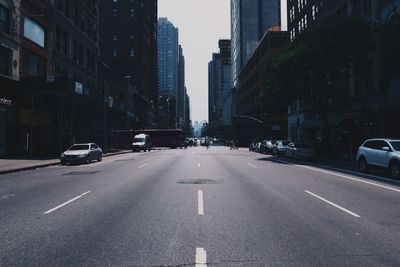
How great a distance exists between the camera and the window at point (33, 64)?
36.6 meters

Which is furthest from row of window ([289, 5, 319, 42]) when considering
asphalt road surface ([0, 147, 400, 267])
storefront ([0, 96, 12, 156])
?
asphalt road surface ([0, 147, 400, 267])

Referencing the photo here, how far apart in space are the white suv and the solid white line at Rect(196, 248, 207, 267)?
1438 centimetres

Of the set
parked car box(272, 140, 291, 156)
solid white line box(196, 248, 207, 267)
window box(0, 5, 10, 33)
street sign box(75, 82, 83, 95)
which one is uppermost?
window box(0, 5, 10, 33)

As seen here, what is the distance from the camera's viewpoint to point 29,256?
19.6 feet

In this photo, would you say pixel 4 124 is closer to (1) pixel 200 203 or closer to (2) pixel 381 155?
(2) pixel 381 155

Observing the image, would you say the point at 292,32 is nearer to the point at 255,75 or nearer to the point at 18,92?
the point at 255,75

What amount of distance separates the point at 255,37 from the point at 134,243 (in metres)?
145

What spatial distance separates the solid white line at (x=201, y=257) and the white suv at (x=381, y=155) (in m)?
14.4

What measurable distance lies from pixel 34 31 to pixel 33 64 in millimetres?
2855

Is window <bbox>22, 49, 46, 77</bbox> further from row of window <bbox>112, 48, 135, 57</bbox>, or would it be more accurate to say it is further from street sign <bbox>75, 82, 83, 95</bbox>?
row of window <bbox>112, 48, 135, 57</bbox>

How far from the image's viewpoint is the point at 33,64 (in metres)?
38.3

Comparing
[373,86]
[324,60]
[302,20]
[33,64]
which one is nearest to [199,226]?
[324,60]

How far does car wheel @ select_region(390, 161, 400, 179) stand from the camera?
18.2 meters

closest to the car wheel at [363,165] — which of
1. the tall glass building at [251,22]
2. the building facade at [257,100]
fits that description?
the building facade at [257,100]
